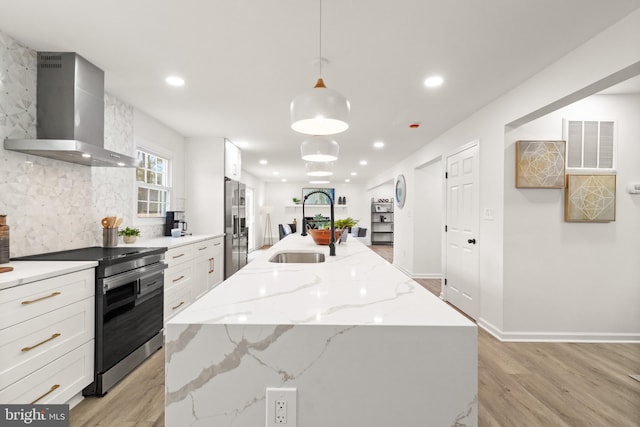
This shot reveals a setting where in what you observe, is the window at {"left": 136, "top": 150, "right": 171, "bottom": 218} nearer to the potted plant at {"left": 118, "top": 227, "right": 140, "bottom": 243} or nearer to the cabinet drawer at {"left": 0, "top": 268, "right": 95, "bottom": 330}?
the potted plant at {"left": 118, "top": 227, "right": 140, "bottom": 243}

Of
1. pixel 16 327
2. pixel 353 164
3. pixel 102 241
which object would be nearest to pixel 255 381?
pixel 16 327

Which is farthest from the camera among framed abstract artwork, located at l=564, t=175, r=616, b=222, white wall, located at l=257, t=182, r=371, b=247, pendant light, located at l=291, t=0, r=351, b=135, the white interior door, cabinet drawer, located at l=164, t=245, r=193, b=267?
white wall, located at l=257, t=182, r=371, b=247

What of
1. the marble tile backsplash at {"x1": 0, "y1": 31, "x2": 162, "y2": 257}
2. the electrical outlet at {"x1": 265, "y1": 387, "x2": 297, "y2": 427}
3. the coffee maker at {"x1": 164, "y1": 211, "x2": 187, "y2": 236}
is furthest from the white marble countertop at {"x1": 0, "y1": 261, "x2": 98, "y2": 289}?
the coffee maker at {"x1": 164, "y1": 211, "x2": 187, "y2": 236}

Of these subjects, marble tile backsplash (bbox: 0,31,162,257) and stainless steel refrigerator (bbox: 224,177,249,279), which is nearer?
marble tile backsplash (bbox: 0,31,162,257)

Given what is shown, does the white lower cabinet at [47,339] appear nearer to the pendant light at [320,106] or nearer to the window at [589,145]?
the pendant light at [320,106]

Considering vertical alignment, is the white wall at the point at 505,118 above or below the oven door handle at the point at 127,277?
above

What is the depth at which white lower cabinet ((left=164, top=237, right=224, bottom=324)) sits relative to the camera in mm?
3277

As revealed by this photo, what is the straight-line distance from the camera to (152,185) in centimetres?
413

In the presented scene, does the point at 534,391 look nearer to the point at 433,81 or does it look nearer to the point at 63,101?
the point at 433,81

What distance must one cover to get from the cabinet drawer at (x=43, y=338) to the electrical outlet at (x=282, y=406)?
1533 mm

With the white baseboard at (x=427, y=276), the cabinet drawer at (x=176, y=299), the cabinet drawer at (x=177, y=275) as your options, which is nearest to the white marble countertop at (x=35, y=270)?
the cabinet drawer at (x=177, y=275)

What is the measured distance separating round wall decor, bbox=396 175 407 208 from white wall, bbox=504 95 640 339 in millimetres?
3632

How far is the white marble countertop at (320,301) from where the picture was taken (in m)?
1.02

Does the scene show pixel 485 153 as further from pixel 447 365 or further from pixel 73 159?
pixel 73 159
